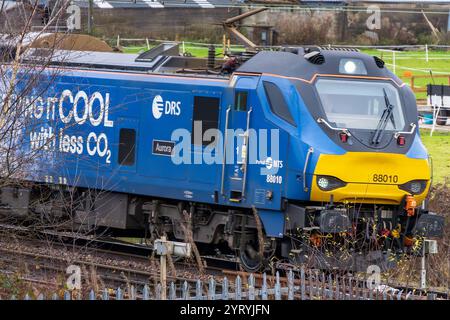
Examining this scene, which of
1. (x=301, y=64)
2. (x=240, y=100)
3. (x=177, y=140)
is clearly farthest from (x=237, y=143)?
(x=301, y=64)

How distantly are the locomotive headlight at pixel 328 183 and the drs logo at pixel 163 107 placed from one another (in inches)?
111

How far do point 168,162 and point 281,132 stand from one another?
2.30m

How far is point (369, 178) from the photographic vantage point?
15.9 metres

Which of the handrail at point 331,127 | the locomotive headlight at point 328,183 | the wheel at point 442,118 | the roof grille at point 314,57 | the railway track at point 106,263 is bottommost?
the railway track at point 106,263

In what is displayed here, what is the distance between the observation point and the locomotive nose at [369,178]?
15.7 meters

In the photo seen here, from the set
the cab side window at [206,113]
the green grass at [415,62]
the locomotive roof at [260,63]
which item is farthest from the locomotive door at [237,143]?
the green grass at [415,62]

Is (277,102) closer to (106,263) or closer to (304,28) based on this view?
(106,263)

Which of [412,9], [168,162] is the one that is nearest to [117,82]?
[168,162]

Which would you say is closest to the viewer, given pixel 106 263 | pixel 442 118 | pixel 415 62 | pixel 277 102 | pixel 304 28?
pixel 277 102

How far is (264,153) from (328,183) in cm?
110

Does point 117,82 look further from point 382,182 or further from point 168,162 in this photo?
point 382,182

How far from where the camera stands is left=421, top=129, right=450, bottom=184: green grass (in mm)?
24375

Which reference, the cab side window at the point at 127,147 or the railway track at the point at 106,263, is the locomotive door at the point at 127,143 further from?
the railway track at the point at 106,263

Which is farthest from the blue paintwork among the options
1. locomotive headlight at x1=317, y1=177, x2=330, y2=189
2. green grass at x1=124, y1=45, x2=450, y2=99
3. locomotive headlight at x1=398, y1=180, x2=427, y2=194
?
green grass at x1=124, y1=45, x2=450, y2=99
